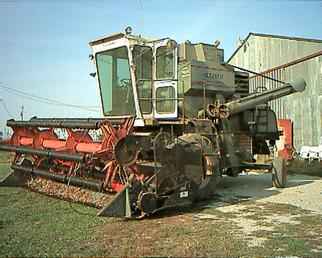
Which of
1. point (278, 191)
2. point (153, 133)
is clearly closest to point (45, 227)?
point (153, 133)

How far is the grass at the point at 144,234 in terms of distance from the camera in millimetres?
4794

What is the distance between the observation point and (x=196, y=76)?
9.54 m

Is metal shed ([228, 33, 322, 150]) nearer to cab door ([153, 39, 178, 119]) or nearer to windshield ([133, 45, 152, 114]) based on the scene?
cab door ([153, 39, 178, 119])

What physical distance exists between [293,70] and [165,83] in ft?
46.7

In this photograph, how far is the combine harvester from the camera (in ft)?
22.6

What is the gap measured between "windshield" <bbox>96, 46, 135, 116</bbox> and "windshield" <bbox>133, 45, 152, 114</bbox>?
0.22m

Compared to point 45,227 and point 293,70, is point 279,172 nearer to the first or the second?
point 45,227

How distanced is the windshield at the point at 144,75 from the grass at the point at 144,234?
2.48 meters

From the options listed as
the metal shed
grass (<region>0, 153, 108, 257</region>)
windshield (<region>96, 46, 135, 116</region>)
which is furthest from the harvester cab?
the metal shed

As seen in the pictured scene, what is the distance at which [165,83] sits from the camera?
8688 mm

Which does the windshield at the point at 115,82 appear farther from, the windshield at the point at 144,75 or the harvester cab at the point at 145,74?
the windshield at the point at 144,75

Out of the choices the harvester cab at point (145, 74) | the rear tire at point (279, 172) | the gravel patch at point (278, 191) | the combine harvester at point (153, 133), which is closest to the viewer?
the combine harvester at point (153, 133)

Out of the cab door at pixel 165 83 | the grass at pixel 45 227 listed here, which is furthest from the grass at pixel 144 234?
the cab door at pixel 165 83

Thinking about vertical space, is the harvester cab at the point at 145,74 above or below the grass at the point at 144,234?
above
